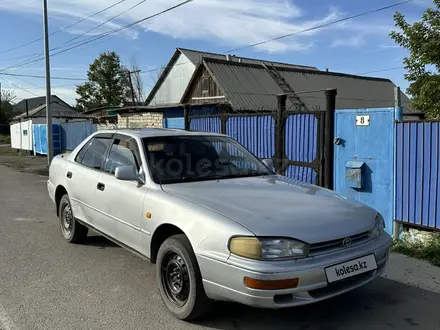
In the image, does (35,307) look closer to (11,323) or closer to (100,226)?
(11,323)

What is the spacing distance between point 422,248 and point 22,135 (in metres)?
27.1

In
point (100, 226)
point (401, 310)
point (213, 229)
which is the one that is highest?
point (213, 229)

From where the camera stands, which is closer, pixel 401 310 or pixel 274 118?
pixel 401 310

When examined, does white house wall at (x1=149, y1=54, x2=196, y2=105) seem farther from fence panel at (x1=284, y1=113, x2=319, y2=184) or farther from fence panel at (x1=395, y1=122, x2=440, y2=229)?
fence panel at (x1=395, y1=122, x2=440, y2=229)

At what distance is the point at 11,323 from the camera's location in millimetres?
3414

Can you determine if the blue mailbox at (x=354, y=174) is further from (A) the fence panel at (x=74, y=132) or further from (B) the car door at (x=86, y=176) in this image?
(A) the fence panel at (x=74, y=132)

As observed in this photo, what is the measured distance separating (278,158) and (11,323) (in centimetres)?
542

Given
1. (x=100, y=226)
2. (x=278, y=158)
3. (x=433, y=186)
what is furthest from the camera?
Result: (x=278, y=158)

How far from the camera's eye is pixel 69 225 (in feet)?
19.0

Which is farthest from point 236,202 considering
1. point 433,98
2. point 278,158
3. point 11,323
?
point 433,98

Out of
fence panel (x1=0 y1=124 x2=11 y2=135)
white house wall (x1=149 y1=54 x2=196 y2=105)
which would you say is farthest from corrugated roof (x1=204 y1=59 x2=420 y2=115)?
fence panel (x1=0 y1=124 x2=11 y2=135)

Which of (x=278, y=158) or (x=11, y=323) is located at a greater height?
(x=278, y=158)

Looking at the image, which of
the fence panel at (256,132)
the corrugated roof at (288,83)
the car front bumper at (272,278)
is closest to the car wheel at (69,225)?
the car front bumper at (272,278)

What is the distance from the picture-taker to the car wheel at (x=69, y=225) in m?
5.62
